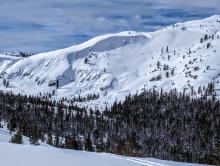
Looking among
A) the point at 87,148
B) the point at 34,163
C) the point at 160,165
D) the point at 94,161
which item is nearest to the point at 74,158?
→ the point at 94,161

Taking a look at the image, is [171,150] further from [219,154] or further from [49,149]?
[49,149]

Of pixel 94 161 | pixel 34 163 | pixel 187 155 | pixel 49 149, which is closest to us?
pixel 34 163

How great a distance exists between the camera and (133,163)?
37500 mm

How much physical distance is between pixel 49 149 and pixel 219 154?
1927 inches

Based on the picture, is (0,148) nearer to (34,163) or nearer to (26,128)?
(34,163)

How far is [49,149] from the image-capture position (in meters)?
39.2

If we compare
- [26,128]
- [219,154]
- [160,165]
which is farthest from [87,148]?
[160,165]

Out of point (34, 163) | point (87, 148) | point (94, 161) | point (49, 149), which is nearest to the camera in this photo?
point (34, 163)

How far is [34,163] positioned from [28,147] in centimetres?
712

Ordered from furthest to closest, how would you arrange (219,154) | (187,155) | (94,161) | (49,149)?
(187,155), (219,154), (49,149), (94,161)

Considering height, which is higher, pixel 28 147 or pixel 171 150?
pixel 28 147

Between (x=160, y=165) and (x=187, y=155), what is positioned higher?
(x=160, y=165)

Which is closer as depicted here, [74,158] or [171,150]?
[74,158]

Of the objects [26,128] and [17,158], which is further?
[26,128]
